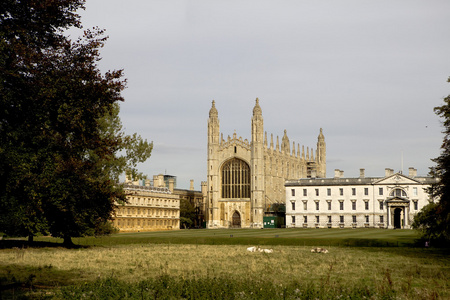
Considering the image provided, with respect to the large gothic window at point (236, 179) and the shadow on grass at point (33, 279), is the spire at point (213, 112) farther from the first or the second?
the shadow on grass at point (33, 279)

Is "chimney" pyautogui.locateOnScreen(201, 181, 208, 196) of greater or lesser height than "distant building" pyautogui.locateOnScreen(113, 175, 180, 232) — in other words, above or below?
above

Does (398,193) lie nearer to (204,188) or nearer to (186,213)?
(186,213)

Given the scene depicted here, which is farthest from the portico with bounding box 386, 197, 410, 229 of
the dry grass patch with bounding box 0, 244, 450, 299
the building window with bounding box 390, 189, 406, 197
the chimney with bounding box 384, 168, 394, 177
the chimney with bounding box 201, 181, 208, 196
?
the dry grass patch with bounding box 0, 244, 450, 299

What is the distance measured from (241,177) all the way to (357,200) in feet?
86.2

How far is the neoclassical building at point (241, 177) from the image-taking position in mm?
113938

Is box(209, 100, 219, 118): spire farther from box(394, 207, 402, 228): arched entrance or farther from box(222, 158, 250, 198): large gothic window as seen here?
box(394, 207, 402, 228): arched entrance

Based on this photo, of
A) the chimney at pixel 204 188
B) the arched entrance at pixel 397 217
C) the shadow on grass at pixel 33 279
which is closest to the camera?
the shadow on grass at pixel 33 279

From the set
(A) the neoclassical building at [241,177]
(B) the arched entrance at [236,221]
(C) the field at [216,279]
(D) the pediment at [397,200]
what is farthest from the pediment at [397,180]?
(C) the field at [216,279]

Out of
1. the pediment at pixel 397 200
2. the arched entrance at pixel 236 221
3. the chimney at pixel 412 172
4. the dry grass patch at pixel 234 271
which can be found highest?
the chimney at pixel 412 172

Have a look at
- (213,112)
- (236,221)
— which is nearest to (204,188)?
(236,221)

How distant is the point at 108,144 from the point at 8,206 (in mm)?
4586

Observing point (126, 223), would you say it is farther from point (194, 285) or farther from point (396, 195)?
point (194, 285)

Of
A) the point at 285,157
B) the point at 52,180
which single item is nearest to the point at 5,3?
the point at 52,180

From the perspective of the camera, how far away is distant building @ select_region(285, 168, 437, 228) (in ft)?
316
